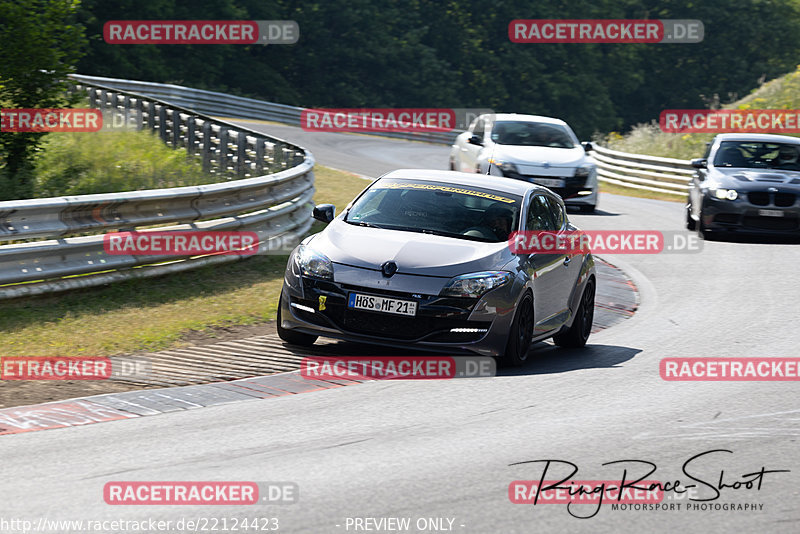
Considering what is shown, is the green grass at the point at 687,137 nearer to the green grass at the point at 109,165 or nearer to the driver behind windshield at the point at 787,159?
the driver behind windshield at the point at 787,159

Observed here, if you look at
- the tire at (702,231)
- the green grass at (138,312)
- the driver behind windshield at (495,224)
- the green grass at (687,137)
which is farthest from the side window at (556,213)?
the green grass at (687,137)

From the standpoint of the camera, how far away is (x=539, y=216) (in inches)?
422

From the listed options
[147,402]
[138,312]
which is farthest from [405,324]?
[138,312]

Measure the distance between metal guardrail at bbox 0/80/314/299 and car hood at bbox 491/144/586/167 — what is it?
183 inches

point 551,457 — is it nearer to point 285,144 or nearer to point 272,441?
point 272,441

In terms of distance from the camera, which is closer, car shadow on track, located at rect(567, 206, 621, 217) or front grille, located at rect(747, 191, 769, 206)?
front grille, located at rect(747, 191, 769, 206)

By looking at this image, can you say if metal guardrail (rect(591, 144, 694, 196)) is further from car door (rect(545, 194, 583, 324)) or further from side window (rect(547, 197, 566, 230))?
car door (rect(545, 194, 583, 324))

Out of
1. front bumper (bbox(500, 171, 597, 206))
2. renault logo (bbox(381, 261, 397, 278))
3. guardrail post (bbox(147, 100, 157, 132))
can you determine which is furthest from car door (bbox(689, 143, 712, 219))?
renault logo (bbox(381, 261, 397, 278))

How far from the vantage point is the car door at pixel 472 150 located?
22078 mm

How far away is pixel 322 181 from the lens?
929 inches

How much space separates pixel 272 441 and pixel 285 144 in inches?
478

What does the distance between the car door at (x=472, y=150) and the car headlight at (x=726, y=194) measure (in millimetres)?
4992

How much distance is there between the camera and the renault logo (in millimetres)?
9047

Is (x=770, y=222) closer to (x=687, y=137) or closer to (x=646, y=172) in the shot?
(x=646, y=172)
